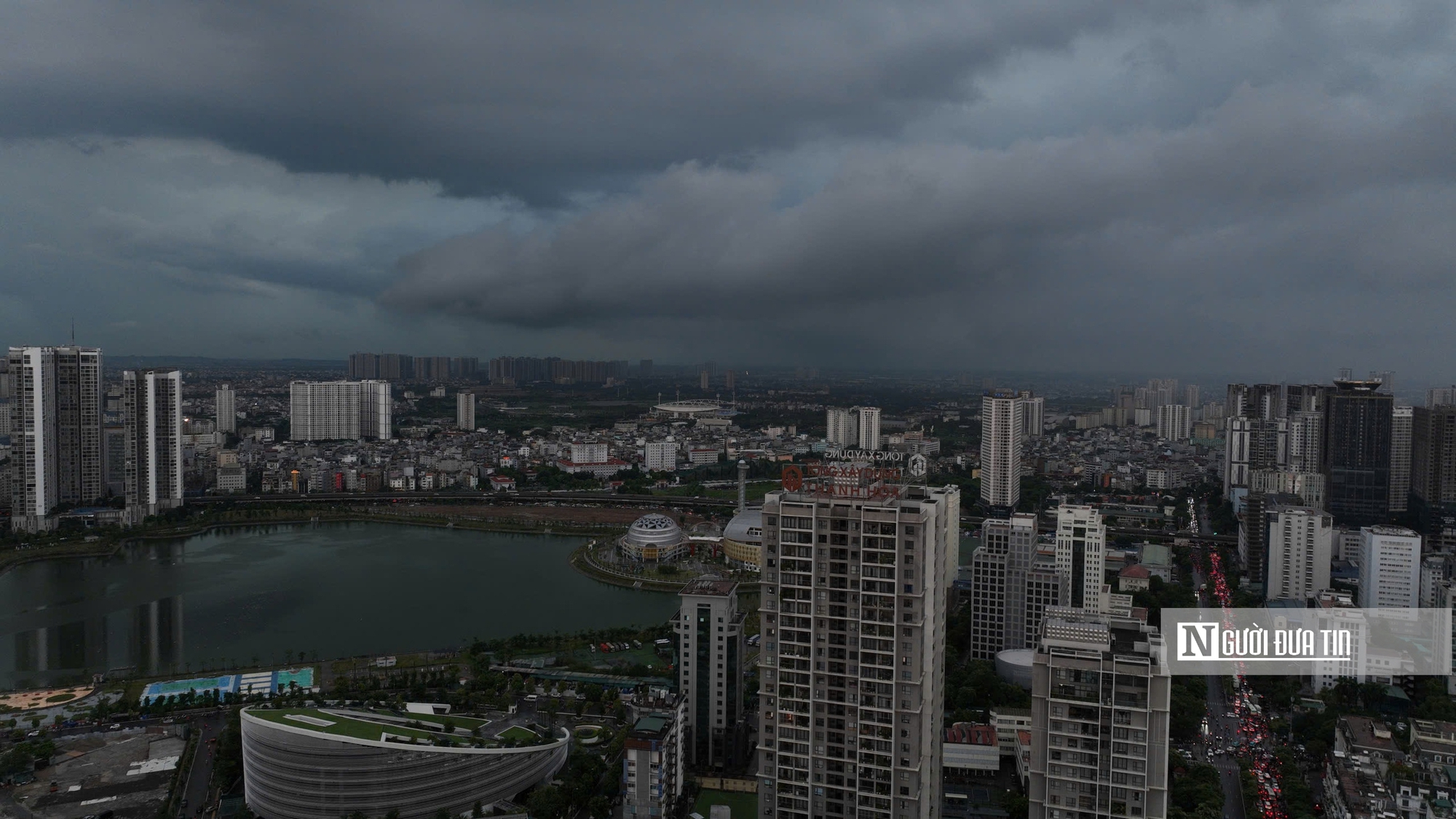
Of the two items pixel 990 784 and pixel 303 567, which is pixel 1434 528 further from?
pixel 303 567

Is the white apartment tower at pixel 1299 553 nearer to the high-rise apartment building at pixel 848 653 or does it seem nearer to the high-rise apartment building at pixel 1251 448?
the high-rise apartment building at pixel 1251 448

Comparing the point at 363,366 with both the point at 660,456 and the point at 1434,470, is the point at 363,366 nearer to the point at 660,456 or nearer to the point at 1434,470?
the point at 660,456

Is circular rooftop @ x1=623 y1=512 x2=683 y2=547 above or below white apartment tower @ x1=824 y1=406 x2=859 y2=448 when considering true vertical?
below

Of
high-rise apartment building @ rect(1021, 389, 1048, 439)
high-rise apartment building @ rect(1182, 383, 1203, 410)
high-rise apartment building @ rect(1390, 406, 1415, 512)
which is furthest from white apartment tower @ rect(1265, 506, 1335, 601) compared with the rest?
high-rise apartment building @ rect(1182, 383, 1203, 410)

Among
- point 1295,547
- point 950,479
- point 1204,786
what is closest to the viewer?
point 1204,786

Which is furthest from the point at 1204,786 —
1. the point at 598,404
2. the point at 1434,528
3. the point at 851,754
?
the point at 598,404

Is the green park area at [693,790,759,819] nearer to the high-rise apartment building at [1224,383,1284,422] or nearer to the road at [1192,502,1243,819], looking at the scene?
the road at [1192,502,1243,819]
